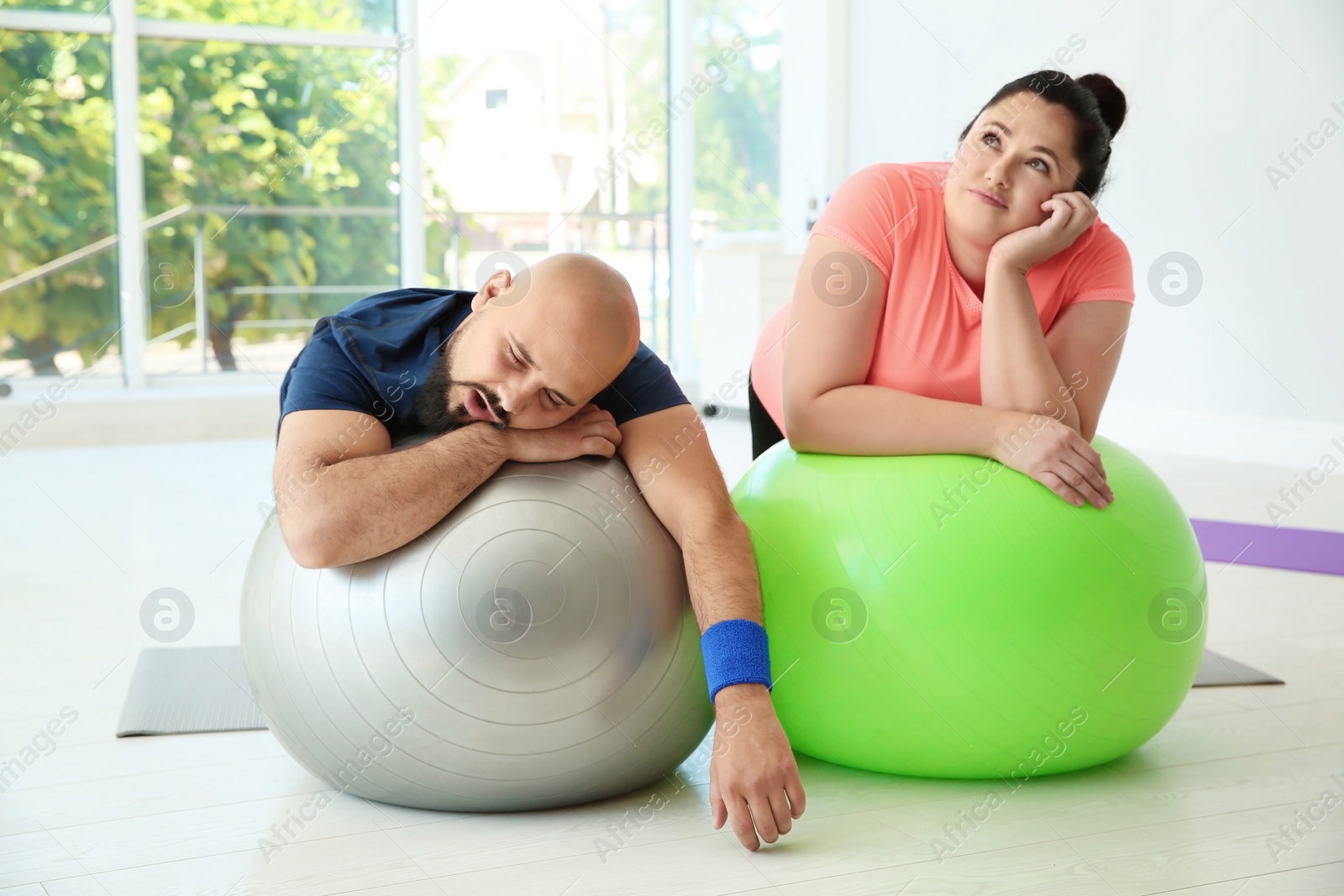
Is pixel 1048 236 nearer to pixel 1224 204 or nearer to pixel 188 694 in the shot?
pixel 188 694

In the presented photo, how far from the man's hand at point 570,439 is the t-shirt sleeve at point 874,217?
0.49 meters

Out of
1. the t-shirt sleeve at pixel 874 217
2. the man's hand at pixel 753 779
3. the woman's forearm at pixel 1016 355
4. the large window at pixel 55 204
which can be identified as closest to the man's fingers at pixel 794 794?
the man's hand at pixel 753 779

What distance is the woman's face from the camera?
1.87m

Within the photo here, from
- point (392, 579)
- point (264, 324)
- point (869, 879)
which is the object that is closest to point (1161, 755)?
point (869, 879)

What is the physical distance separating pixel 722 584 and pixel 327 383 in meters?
0.58

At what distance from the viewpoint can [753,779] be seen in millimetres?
1473

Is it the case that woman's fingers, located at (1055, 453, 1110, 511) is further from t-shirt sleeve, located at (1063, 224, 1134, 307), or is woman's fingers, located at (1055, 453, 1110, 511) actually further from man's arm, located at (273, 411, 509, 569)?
man's arm, located at (273, 411, 509, 569)

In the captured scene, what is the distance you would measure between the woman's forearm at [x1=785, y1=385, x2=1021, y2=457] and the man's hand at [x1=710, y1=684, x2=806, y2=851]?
0.48 m

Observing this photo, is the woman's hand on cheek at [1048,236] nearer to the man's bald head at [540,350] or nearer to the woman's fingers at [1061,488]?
the woman's fingers at [1061,488]

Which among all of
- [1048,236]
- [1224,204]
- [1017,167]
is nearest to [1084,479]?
[1048,236]

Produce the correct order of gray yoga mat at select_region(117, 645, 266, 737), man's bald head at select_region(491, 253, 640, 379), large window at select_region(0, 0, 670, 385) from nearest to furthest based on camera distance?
1. man's bald head at select_region(491, 253, 640, 379)
2. gray yoga mat at select_region(117, 645, 266, 737)
3. large window at select_region(0, 0, 670, 385)

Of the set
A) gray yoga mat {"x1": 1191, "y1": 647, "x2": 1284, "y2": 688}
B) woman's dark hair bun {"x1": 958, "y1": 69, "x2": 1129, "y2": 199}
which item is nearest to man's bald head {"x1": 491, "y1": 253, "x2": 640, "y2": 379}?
woman's dark hair bun {"x1": 958, "y1": 69, "x2": 1129, "y2": 199}

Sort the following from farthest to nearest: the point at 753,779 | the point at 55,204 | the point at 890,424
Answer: the point at 55,204, the point at 890,424, the point at 753,779

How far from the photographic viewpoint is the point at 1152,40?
5230 millimetres
